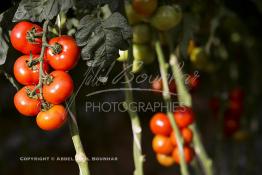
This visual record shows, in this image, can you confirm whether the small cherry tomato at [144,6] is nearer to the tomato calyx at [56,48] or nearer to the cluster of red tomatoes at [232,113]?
the tomato calyx at [56,48]

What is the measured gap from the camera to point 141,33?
978 mm

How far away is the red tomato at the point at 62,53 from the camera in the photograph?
2.17ft

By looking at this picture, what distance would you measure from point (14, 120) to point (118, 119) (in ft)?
2.11

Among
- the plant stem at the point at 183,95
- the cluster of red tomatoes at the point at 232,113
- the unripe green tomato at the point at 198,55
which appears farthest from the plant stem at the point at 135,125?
the cluster of red tomatoes at the point at 232,113

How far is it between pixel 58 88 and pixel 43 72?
36mm

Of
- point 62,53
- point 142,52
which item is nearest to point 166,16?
point 142,52

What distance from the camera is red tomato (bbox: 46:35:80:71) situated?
0.66 metres

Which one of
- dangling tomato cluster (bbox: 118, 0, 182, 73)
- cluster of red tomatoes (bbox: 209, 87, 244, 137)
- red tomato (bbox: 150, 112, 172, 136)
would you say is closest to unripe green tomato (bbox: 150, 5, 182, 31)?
dangling tomato cluster (bbox: 118, 0, 182, 73)

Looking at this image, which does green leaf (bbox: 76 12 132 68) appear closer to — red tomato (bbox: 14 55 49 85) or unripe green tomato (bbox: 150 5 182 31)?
red tomato (bbox: 14 55 49 85)

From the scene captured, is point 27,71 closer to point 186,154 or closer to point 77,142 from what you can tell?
point 77,142

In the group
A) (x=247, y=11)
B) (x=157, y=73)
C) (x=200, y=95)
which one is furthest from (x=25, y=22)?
(x=200, y=95)

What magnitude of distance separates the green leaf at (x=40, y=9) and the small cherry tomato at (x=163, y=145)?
1.64 ft

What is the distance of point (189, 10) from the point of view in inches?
44.1

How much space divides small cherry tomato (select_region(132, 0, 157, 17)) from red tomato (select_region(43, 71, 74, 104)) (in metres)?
0.22
